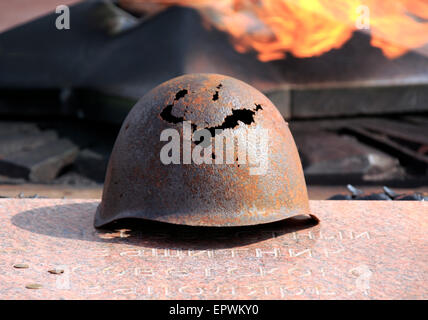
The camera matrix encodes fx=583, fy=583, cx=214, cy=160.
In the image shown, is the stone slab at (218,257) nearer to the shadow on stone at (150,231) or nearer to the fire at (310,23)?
the shadow on stone at (150,231)

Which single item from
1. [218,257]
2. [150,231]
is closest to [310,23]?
[150,231]

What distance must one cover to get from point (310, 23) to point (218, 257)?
16.7 feet

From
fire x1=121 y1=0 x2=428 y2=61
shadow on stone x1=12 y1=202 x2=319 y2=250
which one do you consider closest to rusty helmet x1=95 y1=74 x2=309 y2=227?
shadow on stone x1=12 y1=202 x2=319 y2=250

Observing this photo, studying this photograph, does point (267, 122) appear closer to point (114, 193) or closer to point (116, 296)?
point (114, 193)

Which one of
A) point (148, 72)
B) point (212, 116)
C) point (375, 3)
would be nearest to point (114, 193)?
point (212, 116)

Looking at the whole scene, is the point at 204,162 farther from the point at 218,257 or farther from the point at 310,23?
the point at 310,23

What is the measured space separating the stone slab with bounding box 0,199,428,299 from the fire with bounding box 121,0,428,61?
3.92 m

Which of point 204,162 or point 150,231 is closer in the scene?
point 204,162

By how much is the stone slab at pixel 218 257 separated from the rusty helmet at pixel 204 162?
178mm

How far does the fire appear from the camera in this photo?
7.34m

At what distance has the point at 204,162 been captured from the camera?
3.05 metres

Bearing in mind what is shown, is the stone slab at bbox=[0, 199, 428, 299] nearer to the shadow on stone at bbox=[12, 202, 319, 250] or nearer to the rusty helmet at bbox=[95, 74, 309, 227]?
the shadow on stone at bbox=[12, 202, 319, 250]

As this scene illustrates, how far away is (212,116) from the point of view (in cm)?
310

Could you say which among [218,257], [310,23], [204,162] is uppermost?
[310,23]
